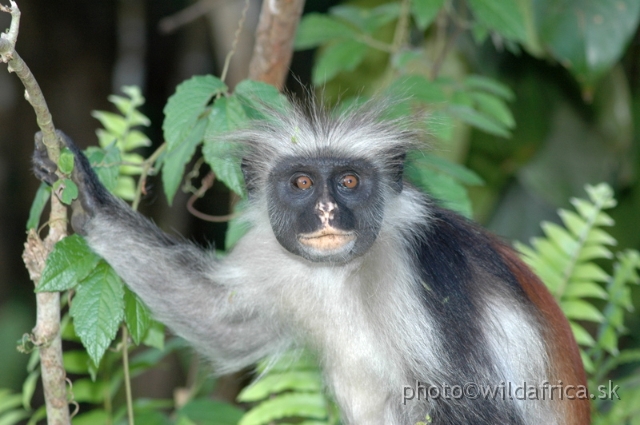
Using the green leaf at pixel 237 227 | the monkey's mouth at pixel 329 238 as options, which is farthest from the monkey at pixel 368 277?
the green leaf at pixel 237 227

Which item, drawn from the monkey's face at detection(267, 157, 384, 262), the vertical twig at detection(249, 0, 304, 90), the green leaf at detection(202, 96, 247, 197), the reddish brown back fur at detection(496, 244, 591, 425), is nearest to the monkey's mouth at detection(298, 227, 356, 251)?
the monkey's face at detection(267, 157, 384, 262)

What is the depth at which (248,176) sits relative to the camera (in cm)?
394

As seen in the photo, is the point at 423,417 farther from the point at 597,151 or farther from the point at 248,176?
the point at 597,151

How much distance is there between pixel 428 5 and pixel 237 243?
1.66m

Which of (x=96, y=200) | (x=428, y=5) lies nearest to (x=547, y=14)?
(x=428, y=5)

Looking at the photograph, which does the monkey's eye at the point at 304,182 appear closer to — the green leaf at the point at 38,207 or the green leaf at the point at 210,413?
the green leaf at the point at 38,207

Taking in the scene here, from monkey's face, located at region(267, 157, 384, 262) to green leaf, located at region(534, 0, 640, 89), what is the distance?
216 cm

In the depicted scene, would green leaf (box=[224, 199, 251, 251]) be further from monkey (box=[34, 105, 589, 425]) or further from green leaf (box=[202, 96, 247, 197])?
green leaf (box=[202, 96, 247, 197])

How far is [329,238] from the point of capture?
131 inches

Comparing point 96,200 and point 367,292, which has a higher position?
point 96,200

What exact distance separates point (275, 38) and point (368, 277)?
5.65 ft

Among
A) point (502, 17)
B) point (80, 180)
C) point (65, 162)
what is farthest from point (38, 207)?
point (502, 17)

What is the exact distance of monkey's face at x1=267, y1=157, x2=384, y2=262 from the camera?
3.34 meters

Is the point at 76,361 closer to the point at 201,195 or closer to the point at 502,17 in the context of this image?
the point at 201,195
